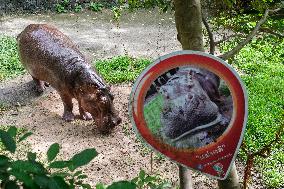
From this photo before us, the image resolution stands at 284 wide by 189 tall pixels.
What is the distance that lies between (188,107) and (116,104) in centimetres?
427

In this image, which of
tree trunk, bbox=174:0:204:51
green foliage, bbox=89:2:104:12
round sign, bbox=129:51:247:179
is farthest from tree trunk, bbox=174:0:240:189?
green foliage, bbox=89:2:104:12

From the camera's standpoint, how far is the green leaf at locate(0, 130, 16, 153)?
1.18 metres

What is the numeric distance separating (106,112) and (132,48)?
3.55 m

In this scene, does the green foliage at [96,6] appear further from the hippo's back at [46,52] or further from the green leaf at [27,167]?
the green leaf at [27,167]

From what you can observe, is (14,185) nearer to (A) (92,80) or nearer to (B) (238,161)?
(B) (238,161)

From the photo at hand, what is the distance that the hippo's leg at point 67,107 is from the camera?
5.85 metres

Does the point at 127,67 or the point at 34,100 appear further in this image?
the point at 127,67

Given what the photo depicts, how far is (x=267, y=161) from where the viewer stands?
4.79 metres

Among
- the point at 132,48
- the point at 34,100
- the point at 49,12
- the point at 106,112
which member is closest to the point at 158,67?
the point at 106,112

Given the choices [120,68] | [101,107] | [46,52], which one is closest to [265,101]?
[101,107]

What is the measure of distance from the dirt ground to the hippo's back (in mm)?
525

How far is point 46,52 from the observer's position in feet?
19.8

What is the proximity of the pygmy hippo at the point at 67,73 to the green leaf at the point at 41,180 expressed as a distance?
14.0 feet

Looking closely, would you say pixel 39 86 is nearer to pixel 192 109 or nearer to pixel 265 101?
pixel 265 101
